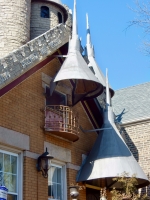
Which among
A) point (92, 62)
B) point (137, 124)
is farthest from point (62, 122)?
point (137, 124)

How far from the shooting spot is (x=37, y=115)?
37.4ft

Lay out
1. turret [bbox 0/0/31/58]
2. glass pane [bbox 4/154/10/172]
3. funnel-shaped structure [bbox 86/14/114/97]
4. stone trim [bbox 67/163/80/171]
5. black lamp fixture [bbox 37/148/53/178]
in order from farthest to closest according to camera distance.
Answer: funnel-shaped structure [bbox 86/14/114/97] → turret [bbox 0/0/31/58] → stone trim [bbox 67/163/80/171] → black lamp fixture [bbox 37/148/53/178] → glass pane [bbox 4/154/10/172]

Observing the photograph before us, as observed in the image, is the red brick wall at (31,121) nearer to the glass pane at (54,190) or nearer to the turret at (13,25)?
the glass pane at (54,190)

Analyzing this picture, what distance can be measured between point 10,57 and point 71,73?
6.20 feet

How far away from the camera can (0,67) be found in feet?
32.8

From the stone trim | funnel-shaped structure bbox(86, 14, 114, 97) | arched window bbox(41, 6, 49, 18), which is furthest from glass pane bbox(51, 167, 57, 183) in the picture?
arched window bbox(41, 6, 49, 18)

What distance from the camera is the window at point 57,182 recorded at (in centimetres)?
1151

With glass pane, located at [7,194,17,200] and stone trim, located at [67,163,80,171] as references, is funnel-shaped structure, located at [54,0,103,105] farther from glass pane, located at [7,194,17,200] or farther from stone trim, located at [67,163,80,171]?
glass pane, located at [7,194,17,200]

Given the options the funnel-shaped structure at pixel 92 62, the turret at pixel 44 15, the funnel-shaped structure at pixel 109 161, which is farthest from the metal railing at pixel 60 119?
the turret at pixel 44 15

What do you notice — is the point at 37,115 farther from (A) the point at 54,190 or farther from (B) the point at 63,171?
(A) the point at 54,190

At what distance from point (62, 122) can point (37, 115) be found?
81 cm

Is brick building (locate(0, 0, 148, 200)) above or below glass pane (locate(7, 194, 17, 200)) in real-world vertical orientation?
above

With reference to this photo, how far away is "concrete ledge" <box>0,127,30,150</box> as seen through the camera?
9.97 metres

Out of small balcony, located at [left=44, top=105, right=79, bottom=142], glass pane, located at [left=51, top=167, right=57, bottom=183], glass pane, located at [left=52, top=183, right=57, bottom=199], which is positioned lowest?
glass pane, located at [left=52, top=183, right=57, bottom=199]
